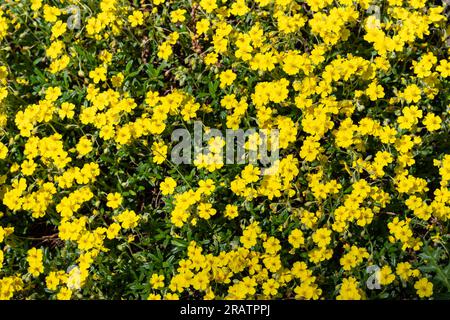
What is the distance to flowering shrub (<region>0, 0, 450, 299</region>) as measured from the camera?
4066 mm

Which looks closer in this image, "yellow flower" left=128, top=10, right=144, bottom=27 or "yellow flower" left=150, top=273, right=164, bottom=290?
"yellow flower" left=150, top=273, right=164, bottom=290

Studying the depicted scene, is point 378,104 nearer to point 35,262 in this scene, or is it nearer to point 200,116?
point 200,116

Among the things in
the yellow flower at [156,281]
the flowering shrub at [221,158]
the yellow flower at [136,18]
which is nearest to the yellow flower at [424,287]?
the flowering shrub at [221,158]

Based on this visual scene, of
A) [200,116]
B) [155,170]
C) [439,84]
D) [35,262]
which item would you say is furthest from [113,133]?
[439,84]

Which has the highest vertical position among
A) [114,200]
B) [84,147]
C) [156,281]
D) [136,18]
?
[136,18]

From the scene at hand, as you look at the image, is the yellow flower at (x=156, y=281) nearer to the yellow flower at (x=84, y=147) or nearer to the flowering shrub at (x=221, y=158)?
the flowering shrub at (x=221, y=158)

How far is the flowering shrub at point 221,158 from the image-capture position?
13.3 ft

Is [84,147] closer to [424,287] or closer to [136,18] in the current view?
[136,18]

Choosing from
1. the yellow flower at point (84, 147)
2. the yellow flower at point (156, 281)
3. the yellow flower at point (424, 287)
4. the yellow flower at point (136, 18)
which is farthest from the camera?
the yellow flower at point (136, 18)

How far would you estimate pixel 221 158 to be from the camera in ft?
14.3

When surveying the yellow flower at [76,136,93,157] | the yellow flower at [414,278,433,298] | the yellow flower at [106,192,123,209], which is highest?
the yellow flower at [76,136,93,157]

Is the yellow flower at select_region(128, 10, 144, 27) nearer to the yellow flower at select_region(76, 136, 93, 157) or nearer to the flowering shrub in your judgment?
the flowering shrub

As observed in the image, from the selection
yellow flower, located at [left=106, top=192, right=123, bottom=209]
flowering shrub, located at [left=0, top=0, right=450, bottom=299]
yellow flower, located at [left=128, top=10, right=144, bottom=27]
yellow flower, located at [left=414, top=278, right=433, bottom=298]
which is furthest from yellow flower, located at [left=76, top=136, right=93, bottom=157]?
yellow flower, located at [left=414, top=278, right=433, bottom=298]

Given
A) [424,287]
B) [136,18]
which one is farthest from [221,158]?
[424,287]
